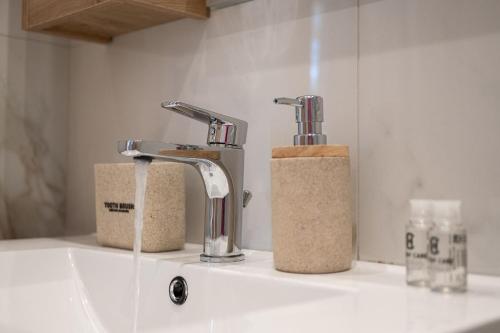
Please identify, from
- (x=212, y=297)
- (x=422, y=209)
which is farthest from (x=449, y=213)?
(x=212, y=297)

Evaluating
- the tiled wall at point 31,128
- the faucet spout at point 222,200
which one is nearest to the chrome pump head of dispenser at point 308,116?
the faucet spout at point 222,200

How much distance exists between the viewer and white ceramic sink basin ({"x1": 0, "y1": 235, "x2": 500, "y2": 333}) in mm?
471

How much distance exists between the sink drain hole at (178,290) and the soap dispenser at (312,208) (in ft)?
0.47

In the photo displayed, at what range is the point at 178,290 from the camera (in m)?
0.76

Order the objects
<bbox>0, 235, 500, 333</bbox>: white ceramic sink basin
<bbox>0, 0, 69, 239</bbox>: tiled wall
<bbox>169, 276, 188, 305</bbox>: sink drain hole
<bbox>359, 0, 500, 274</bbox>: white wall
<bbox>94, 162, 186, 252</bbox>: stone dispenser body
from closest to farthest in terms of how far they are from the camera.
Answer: <bbox>0, 235, 500, 333</bbox>: white ceramic sink basin
<bbox>359, 0, 500, 274</bbox>: white wall
<bbox>169, 276, 188, 305</bbox>: sink drain hole
<bbox>94, 162, 186, 252</bbox>: stone dispenser body
<bbox>0, 0, 69, 239</bbox>: tiled wall

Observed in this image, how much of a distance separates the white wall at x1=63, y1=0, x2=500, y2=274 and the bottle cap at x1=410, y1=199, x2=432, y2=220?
12 centimetres

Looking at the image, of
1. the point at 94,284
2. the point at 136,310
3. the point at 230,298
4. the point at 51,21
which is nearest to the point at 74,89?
the point at 51,21

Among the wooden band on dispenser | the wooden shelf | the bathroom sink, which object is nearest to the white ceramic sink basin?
the bathroom sink

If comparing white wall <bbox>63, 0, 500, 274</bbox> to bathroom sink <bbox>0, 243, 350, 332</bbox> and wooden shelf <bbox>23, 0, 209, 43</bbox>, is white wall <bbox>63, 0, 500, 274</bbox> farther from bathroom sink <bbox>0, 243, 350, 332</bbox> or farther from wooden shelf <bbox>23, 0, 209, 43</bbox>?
bathroom sink <bbox>0, 243, 350, 332</bbox>

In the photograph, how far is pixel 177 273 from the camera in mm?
768

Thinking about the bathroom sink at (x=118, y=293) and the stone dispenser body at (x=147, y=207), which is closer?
the bathroom sink at (x=118, y=293)

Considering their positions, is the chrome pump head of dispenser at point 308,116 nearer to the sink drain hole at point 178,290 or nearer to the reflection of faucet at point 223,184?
Answer: the reflection of faucet at point 223,184

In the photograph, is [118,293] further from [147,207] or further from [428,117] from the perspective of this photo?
[428,117]

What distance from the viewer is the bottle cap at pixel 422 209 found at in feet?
1.82
